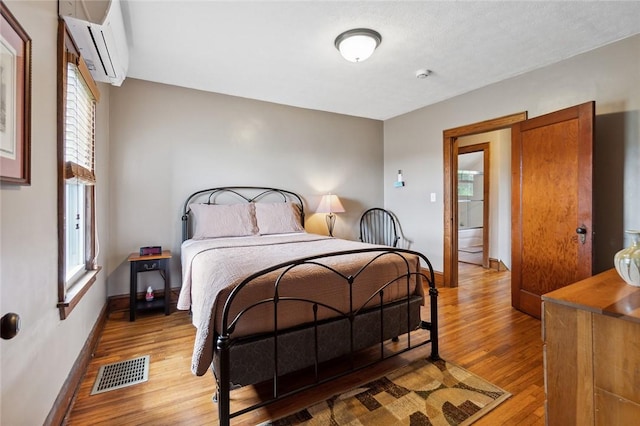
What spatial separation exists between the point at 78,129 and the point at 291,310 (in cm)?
177

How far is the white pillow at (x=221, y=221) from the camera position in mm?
3131

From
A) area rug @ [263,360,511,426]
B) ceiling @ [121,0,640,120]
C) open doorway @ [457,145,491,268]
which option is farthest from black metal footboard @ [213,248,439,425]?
open doorway @ [457,145,491,268]

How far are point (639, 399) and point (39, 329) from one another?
222cm

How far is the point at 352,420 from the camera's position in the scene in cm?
152

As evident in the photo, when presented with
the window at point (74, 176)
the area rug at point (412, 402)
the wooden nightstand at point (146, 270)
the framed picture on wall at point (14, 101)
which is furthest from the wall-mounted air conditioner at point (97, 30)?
the area rug at point (412, 402)

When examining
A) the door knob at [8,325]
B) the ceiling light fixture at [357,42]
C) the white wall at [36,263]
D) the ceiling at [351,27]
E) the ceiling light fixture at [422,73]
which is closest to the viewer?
the door knob at [8,325]

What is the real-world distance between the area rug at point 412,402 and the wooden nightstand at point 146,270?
2.00 meters

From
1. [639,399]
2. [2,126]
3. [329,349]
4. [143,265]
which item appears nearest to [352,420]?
[329,349]

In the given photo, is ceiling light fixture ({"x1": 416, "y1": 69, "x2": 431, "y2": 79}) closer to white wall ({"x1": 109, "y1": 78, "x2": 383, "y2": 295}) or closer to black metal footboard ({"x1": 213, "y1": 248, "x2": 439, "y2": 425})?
white wall ({"x1": 109, "y1": 78, "x2": 383, "y2": 295})

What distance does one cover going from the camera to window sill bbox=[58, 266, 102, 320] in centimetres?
151

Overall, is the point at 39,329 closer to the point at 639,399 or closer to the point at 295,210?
the point at 639,399

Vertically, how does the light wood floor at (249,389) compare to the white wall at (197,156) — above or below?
below

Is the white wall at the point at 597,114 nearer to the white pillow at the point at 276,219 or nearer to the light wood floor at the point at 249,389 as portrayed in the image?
the light wood floor at the point at 249,389

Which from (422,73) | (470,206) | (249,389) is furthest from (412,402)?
(470,206)
